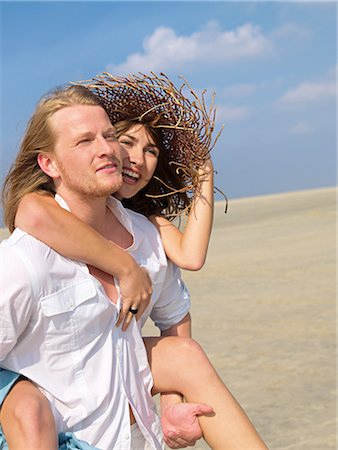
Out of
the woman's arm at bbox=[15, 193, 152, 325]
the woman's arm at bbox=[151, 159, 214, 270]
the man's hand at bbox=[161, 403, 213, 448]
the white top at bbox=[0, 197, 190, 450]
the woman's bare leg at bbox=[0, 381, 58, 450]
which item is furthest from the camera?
the woman's arm at bbox=[151, 159, 214, 270]

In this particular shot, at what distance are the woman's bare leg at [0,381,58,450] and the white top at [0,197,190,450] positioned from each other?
8 centimetres

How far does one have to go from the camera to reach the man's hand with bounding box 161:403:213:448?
103 inches

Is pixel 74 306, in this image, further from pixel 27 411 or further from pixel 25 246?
pixel 27 411

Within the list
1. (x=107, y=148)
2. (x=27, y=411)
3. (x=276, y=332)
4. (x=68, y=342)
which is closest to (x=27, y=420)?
(x=27, y=411)

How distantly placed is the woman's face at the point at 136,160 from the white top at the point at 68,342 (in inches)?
22.7

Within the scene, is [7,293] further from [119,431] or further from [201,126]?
[201,126]

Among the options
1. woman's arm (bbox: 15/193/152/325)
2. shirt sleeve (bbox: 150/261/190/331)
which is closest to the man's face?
woman's arm (bbox: 15/193/152/325)

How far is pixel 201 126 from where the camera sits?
2951 mm

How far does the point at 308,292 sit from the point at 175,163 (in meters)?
6.98

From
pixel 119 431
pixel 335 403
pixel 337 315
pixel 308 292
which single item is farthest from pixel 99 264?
pixel 308 292

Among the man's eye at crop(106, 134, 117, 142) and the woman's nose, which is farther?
the woman's nose

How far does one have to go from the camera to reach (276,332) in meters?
7.85

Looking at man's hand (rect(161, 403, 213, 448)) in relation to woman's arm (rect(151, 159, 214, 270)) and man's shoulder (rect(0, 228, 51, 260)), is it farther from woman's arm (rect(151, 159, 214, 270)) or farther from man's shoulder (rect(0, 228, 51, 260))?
man's shoulder (rect(0, 228, 51, 260))

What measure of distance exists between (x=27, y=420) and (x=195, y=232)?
3.37ft
